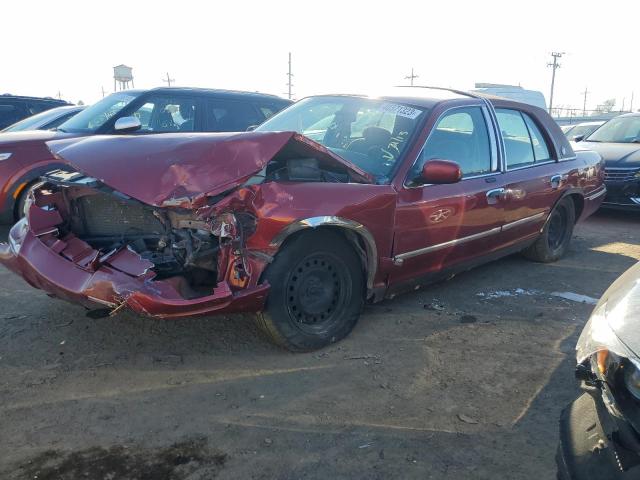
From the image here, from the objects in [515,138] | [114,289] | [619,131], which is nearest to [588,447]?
[114,289]

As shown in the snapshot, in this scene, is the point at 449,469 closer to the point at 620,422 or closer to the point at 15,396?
the point at 620,422

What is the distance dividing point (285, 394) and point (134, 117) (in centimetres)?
415

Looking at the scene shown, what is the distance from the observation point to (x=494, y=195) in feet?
14.9

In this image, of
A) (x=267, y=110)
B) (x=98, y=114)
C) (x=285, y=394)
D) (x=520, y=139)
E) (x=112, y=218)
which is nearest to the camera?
(x=285, y=394)

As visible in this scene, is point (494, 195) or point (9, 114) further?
point (9, 114)

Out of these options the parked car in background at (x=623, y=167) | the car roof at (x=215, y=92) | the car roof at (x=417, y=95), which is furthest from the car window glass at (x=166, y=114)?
the parked car in background at (x=623, y=167)

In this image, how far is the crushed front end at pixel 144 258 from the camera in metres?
2.96

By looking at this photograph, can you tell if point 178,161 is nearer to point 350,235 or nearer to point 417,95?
point 350,235

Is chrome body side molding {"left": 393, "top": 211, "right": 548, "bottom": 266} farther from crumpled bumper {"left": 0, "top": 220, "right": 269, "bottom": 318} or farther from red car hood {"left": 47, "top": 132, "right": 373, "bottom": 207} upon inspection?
crumpled bumper {"left": 0, "top": 220, "right": 269, "bottom": 318}

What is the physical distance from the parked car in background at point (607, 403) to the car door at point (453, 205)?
71.2 inches

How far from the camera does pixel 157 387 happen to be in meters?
3.14

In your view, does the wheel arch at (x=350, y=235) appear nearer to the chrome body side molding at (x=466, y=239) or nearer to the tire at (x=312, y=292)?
the tire at (x=312, y=292)

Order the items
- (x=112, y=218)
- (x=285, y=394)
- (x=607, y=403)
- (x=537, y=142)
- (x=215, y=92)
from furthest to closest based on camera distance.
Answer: (x=215, y=92)
(x=537, y=142)
(x=112, y=218)
(x=285, y=394)
(x=607, y=403)

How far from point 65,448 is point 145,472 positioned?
456 millimetres
